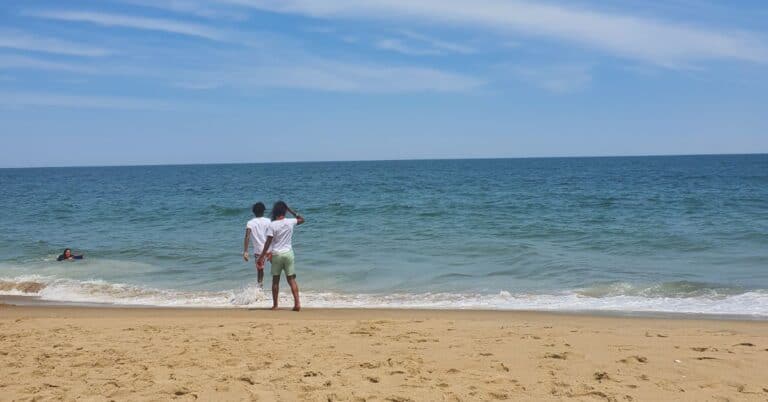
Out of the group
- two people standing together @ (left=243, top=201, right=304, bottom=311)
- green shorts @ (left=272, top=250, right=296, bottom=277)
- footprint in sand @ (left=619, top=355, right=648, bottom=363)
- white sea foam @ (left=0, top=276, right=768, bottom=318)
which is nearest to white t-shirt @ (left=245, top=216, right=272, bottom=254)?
two people standing together @ (left=243, top=201, right=304, bottom=311)

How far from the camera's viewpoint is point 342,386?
4906 millimetres

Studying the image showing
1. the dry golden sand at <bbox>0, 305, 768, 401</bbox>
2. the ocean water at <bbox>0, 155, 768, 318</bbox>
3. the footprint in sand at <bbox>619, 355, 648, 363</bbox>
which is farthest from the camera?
the ocean water at <bbox>0, 155, 768, 318</bbox>

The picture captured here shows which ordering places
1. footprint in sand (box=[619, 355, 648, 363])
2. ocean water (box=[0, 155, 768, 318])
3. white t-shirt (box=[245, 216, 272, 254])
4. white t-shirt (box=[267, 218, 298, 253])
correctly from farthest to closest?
ocean water (box=[0, 155, 768, 318]), white t-shirt (box=[245, 216, 272, 254]), white t-shirt (box=[267, 218, 298, 253]), footprint in sand (box=[619, 355, 648, 363])

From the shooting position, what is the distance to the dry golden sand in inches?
188

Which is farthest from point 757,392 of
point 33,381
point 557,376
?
point 33,381

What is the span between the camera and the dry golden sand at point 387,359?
15.7ft

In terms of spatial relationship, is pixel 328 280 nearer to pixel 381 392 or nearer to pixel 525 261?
pixel 525 261

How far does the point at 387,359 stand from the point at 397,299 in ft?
15.3

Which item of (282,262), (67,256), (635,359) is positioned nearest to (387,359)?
(635,359)

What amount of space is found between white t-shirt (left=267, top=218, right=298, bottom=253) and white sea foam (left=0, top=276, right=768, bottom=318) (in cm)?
148

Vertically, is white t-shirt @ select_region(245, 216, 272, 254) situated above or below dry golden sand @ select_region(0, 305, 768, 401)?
above

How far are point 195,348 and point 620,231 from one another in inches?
536

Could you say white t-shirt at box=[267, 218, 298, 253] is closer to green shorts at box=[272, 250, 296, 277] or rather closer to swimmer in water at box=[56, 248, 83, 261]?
green shorts at box=[272, 250, 296, 277]

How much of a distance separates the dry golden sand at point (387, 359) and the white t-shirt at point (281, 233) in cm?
125
